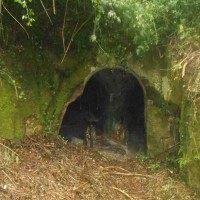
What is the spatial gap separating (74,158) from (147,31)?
8.25 feet

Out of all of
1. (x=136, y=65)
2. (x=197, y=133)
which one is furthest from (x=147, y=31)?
(x=197, y=133)

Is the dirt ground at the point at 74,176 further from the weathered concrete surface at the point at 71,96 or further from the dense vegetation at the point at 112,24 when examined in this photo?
the dense vegetation at the point at 112,24

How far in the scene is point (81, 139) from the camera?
9164 mm

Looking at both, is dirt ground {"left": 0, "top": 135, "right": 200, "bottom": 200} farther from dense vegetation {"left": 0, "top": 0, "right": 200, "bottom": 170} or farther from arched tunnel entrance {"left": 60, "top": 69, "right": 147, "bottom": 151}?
arched tunnel entrance {"left": 60, "top": 69, "right": 147, "bottom": 151}

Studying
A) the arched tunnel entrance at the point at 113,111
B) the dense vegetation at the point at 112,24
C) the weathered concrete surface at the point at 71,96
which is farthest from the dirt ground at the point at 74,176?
the dense vegetation at the point at 112,24

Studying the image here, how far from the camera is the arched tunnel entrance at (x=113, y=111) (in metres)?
9.12

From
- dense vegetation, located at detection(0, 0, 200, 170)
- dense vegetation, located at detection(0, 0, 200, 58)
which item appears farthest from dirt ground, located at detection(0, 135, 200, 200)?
dense vegetation, located at detection(0, 0, 200, 58)

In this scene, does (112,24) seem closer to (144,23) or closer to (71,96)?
(144,23)

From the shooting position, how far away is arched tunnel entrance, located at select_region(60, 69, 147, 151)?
912 cm

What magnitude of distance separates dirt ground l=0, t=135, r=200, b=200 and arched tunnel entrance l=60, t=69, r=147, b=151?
4.17 ft

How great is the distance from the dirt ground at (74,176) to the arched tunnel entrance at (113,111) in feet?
4.17

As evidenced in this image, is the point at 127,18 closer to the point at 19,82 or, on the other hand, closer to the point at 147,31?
the point at 147,31

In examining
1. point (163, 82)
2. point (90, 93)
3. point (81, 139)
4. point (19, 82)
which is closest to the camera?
point (19, 82)

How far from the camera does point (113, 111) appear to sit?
959cm
